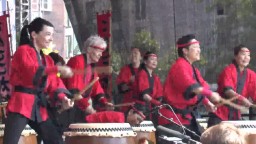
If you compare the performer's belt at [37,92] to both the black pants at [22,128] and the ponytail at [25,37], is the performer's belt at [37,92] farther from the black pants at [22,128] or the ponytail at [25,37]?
the ponytail at [25,37]

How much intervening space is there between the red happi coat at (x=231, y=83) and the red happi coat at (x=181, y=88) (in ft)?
2.16

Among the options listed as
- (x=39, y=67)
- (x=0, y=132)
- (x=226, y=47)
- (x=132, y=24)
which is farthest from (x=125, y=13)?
(x=39, y=67)

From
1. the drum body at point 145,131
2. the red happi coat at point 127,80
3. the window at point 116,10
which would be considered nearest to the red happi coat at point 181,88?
the drum body at point 145,131

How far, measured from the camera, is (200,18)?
804 cm

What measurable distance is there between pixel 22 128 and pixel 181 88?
4.42 feet

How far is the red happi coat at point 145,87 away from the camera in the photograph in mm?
7195

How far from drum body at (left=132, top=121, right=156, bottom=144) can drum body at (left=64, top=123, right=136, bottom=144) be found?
3.72ft

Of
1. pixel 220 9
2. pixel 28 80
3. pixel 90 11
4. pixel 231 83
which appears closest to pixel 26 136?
pixel 28 80

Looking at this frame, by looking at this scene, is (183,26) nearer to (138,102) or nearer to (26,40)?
(138,102)

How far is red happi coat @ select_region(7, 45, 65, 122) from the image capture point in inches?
171

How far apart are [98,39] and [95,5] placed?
333 centimetres

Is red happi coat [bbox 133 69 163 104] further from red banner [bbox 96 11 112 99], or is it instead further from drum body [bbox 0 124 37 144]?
drum body [bbox 0 124 37 144]

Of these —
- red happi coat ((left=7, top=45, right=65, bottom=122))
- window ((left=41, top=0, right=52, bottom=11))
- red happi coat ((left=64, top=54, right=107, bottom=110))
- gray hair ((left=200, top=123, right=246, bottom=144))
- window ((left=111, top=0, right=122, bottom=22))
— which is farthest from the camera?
window ((left=41, top=0, right=52, bottom=11))

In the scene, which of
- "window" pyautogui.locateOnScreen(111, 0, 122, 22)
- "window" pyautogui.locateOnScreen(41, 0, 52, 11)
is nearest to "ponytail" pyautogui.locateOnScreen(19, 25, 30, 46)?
"window" pyautogui.locateOnScreen(111, 0, 122, 22)
